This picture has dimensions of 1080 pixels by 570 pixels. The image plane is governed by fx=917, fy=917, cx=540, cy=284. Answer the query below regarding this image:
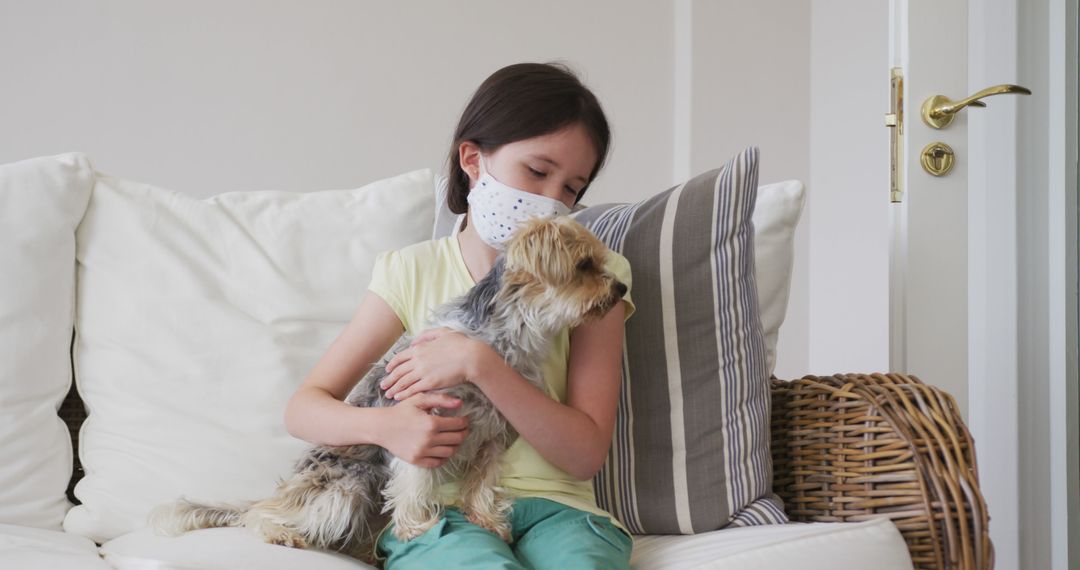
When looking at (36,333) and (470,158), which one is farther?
(36,333)

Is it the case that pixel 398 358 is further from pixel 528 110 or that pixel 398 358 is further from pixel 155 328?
pixel 155 328

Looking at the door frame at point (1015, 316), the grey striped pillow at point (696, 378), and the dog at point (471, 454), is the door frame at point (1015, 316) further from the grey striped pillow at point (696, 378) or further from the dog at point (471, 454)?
the dog at point (471, 454)

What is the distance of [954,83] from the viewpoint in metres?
2.55

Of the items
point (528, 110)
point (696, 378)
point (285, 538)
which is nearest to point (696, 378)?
point (696, 378)

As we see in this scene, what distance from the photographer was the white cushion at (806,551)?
1.42m

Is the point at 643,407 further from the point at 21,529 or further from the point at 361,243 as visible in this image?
the point at 21,529

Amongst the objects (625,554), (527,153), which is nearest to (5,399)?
(527,153)

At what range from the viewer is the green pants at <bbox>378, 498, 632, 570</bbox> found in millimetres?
1393

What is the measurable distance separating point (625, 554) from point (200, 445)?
962 millimetres

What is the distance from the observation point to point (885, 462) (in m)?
1.62

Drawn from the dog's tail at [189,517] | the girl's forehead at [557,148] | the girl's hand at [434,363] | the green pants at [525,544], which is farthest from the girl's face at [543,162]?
the dog's tail at [189,517]

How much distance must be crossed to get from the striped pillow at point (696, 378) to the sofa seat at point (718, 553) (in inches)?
6.4

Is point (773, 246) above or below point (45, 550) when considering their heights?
above

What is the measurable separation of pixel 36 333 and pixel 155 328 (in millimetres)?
236
